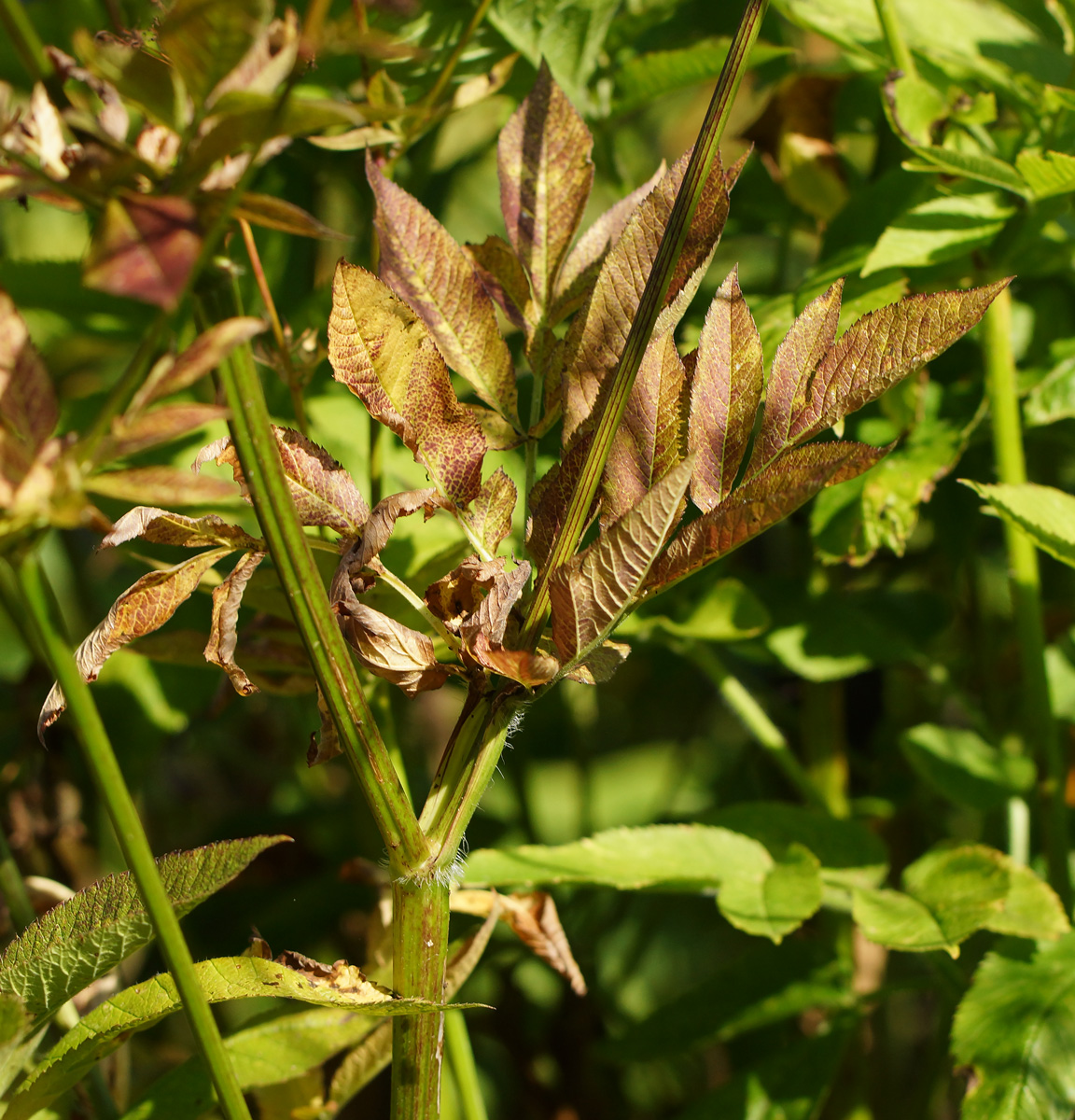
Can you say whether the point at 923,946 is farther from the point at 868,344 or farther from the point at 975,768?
the point at 868,344

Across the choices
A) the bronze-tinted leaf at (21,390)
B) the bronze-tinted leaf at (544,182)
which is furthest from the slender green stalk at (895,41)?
the bronze-tinted leaf at (21,390)

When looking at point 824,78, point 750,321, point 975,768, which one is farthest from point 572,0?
point 975,768

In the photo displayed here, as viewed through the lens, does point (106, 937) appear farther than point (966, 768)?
No

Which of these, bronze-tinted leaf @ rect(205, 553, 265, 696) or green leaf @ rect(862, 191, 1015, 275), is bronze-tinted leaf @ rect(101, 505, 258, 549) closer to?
bronze-tinted leaf @ rect(205, 553, 265, 696)

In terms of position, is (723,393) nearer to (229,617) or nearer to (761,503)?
(761,503)

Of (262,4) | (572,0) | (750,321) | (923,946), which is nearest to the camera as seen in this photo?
(262,4)

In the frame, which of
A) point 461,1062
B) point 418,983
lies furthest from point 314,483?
point 461,1062
